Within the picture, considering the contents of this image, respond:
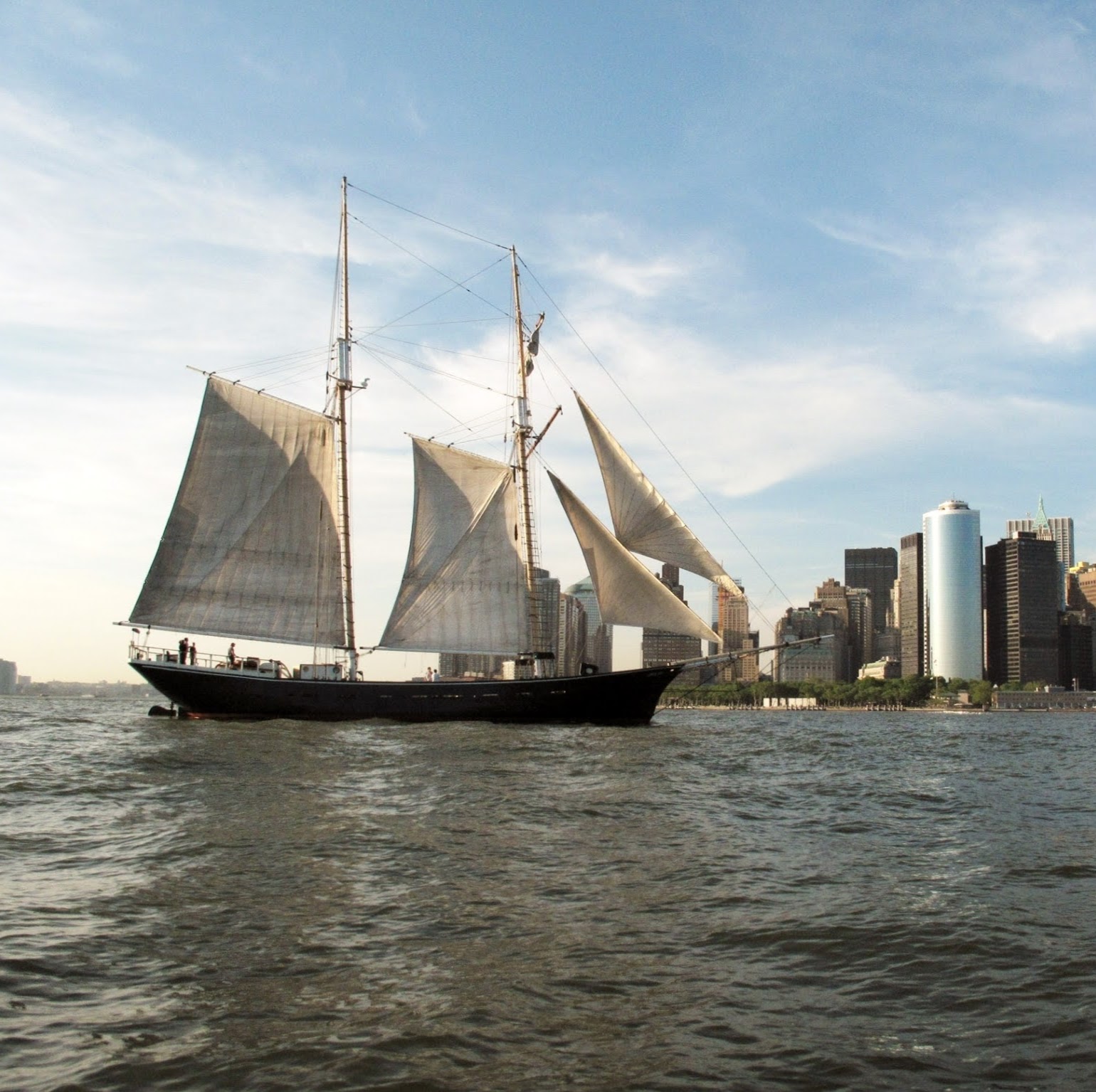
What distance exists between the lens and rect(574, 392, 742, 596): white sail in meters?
54.9

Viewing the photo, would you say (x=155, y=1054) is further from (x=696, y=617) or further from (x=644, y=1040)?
(x=696, y=617)

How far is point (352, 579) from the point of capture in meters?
61.9

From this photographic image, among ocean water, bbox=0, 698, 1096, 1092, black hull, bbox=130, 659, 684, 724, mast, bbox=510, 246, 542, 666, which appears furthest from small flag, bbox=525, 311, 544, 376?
ocean water, bbox=0, 698, 1096, 1092

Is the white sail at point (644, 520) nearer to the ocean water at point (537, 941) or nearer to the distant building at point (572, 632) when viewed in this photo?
the distant building at point (572, 632)

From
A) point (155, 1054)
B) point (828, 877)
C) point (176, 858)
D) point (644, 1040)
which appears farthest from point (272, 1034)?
point (828, 877)

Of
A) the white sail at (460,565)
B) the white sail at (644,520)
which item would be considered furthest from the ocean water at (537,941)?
the white sail at (460,565)

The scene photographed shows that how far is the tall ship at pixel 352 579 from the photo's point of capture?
56094 millimetres

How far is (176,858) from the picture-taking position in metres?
15.5

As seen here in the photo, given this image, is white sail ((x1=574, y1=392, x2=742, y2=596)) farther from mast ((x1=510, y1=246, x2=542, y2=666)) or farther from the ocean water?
the ocean water

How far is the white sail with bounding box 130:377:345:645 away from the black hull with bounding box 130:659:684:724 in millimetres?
3159

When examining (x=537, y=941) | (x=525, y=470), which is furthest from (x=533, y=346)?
(x=537, y=941)

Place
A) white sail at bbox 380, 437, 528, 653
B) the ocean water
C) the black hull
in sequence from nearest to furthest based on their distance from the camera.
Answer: the ocean water, the black hull, white sail at bbox 380, 437, 528, 653

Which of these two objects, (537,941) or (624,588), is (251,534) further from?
(537,941)

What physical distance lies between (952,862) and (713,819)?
544cm
